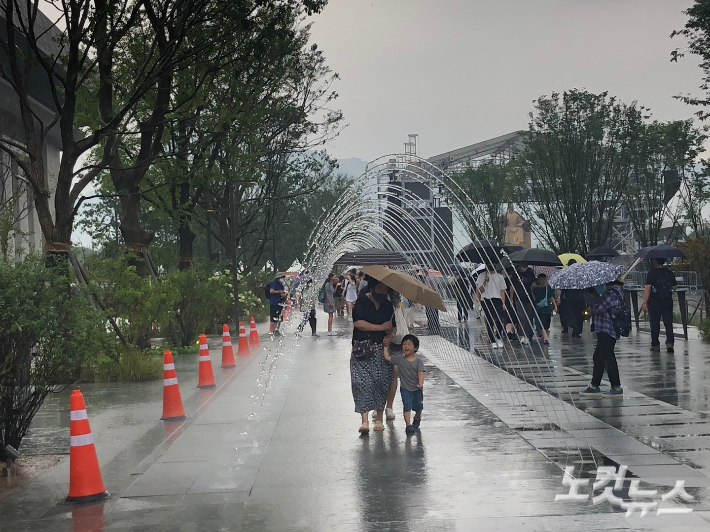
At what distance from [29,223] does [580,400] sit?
109 feet

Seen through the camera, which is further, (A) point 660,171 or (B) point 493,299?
(A) point 660,171

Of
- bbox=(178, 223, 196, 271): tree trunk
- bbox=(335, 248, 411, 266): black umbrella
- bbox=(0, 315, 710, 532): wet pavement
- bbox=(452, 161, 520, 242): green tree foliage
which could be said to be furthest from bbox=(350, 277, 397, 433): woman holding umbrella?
bbox=(452, 161, 520, 242): green tree foliage

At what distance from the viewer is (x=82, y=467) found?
27.3 feet

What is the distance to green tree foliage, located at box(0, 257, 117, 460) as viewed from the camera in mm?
9806

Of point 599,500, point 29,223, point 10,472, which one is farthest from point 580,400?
point 29,223

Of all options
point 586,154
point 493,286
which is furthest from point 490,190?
point 493,286

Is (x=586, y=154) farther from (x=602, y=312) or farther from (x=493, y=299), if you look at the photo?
(x=602, y=312)

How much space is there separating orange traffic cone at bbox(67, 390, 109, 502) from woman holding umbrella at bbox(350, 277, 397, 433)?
351cm

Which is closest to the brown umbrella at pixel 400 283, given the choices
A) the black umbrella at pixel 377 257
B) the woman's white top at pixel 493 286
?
the woman's white top at pixel 493 286

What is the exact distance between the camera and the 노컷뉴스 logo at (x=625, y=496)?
7359mm

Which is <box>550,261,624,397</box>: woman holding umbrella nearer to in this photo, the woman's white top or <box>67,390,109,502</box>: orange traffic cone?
the woman's white top

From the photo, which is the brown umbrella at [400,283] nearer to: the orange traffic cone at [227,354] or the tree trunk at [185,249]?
the orange traffic cone at [227,354]

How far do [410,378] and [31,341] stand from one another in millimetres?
4110

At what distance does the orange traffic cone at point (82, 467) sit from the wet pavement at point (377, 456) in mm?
158
